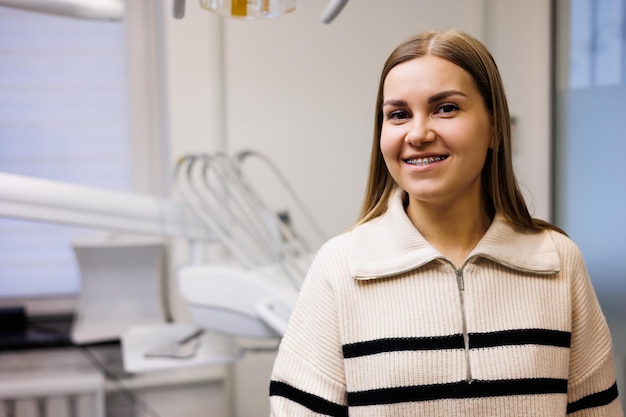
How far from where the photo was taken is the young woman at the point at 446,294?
2.46ft

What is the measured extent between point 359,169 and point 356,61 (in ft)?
0.81

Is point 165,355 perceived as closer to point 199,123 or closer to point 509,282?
point 199,123

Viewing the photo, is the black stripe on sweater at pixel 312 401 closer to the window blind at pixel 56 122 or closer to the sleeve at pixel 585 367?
the sleeve at pixel 585 367

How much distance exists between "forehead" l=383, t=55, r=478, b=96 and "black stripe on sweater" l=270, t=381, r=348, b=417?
1.11 ft

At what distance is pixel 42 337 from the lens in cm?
198

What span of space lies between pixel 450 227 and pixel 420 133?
0.14 metres

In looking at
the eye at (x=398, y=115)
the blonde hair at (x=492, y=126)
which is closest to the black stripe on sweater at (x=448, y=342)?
the blonde hair at (x=492, y=126)

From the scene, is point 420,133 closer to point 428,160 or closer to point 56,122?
point 428,160

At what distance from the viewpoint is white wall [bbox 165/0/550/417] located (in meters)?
1.34

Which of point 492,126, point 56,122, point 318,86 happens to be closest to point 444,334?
point 492,126

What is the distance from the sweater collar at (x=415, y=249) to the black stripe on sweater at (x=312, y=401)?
14cm

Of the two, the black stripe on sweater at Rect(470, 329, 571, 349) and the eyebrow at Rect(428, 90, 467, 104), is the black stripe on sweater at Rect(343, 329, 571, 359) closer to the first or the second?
the black stripe on sweater at Rect(470, 329, 571, 349)

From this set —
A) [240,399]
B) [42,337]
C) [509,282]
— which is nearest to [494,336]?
[509,282]

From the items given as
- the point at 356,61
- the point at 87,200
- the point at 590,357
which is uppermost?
the point at 356,61
